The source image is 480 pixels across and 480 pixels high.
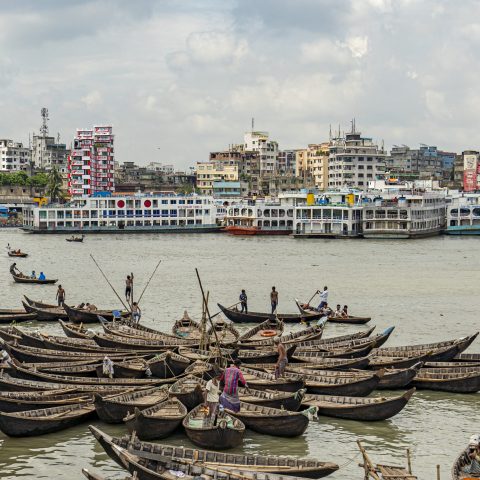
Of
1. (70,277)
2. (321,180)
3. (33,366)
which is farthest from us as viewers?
(321,180)

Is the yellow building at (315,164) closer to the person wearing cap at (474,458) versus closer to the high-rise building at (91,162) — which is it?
the high-rise building at (91,162)

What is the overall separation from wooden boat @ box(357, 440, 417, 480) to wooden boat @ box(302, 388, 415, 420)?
3.77 metres

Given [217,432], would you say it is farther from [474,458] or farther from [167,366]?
[167,366]

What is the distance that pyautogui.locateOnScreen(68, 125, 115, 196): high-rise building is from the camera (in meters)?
121

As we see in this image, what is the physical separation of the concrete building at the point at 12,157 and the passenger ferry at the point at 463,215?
289 ft

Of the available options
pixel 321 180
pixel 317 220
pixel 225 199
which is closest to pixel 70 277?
pixel 317 220

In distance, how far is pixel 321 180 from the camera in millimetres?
153875

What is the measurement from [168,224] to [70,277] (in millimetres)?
52175

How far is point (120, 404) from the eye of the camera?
19.1 meters

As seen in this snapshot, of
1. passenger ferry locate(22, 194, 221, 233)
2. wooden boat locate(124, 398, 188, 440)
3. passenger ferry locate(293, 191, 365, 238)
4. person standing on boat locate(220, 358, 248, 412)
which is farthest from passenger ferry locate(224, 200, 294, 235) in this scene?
wooden boat locate(124, 398, 188, 440)

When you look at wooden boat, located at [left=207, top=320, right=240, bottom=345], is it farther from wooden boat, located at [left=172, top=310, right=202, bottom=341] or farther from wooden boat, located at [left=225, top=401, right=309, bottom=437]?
wooden boat, located at [left=225, top=401, right=309, bottom=437]

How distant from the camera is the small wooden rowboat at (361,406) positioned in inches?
765

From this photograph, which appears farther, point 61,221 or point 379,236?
point 61,221

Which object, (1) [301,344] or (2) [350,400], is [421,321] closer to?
(1) [301,344]
